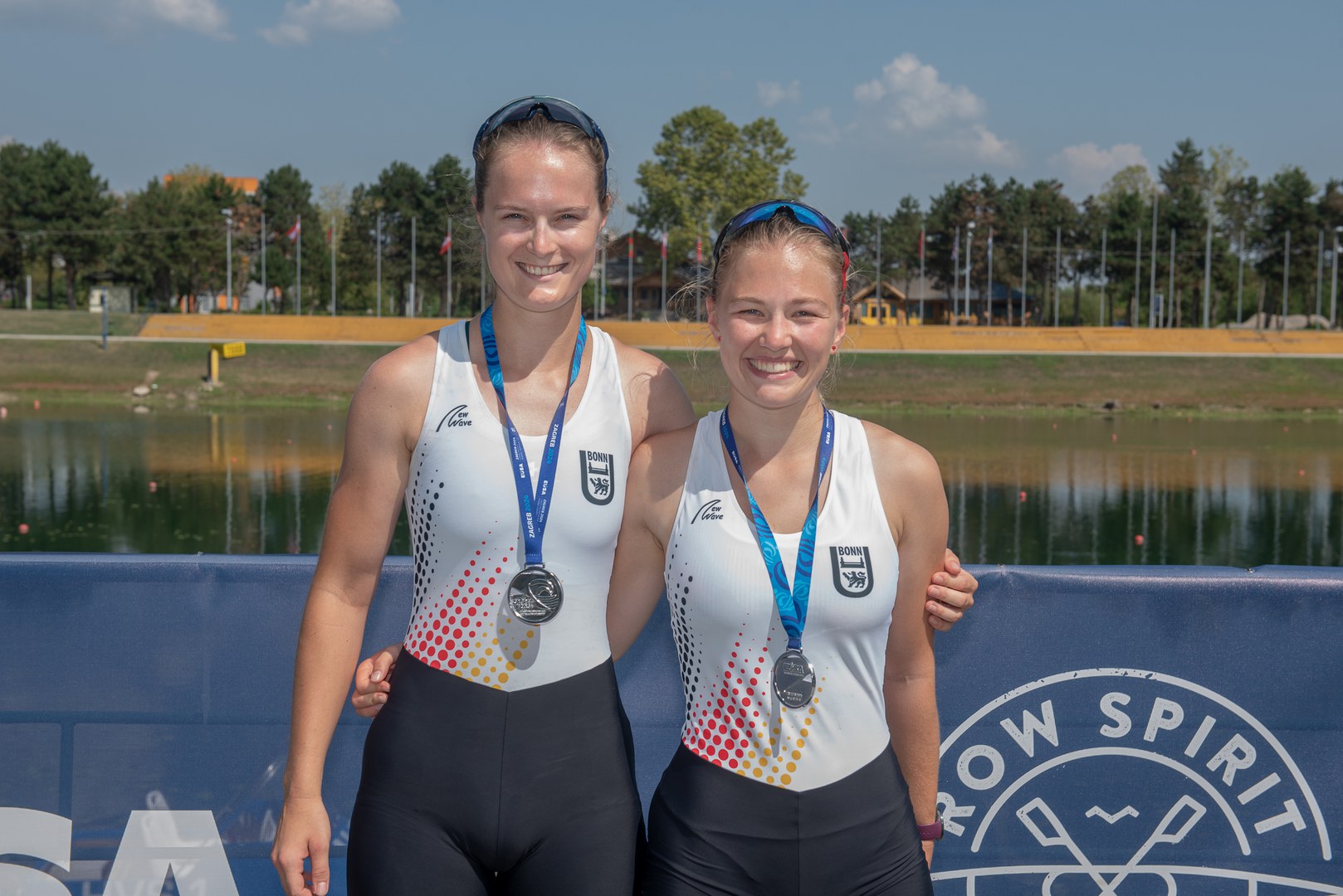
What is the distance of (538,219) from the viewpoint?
2.57m

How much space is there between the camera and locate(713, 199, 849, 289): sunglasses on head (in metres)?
2.51

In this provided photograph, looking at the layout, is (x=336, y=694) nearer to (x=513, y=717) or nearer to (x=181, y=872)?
(x=513, y=717)

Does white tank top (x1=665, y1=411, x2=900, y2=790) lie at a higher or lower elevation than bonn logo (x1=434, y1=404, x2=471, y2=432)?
lower

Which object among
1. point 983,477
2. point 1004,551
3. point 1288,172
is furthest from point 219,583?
point 1288,172

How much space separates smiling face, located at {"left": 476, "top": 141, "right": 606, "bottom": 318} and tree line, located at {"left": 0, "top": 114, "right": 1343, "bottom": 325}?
70.2 metres

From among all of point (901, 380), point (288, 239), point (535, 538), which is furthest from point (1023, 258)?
point (535, 538)

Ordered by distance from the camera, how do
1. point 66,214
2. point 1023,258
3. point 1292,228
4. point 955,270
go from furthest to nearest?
1. point 1023,258
2. point 955,270
3. point 1292,228
4. point 66,214

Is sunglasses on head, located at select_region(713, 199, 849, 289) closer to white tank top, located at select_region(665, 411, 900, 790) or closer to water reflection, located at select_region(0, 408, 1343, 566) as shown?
white tank top, located at select_region(665, 411, 900, 790)

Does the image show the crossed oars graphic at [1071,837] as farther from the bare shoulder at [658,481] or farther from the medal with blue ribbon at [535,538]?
the medal with blue ribbon at [535,538]

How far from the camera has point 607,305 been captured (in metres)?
96.3

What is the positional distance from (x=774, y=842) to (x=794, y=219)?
1.30 meters

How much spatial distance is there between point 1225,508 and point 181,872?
1859 centimetres

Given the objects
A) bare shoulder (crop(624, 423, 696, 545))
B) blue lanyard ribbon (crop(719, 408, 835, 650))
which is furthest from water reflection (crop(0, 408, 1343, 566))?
blue lanyard ribbon (crop(719, 408, 835, 650))

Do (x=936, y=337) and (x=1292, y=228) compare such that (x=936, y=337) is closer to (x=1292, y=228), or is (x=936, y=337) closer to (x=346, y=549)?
(x=1292, y=228)
